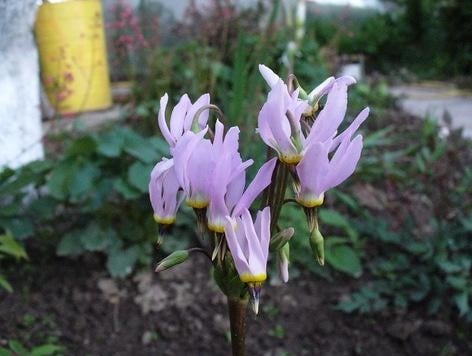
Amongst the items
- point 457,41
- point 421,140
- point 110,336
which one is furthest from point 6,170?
point 457,41

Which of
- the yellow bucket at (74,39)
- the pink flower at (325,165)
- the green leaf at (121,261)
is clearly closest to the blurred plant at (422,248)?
the green leaf at (121,261)

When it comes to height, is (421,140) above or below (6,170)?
below

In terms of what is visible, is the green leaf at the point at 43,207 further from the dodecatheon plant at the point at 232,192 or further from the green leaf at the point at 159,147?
the dodecatheon plant at the point at 232,192

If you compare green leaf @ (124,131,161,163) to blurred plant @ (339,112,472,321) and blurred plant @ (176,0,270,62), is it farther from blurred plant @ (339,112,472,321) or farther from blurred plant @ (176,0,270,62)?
blurred plant @ (176,0,270,62)

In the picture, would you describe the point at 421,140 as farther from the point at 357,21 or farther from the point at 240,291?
the point at 357,21

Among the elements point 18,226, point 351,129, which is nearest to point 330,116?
point 351,129

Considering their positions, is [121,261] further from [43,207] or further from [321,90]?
[321,90]

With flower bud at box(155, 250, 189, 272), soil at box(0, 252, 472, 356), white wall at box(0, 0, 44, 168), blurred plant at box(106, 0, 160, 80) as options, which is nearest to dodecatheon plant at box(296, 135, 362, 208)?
flower bud at box(155, 250, 189, 272)
